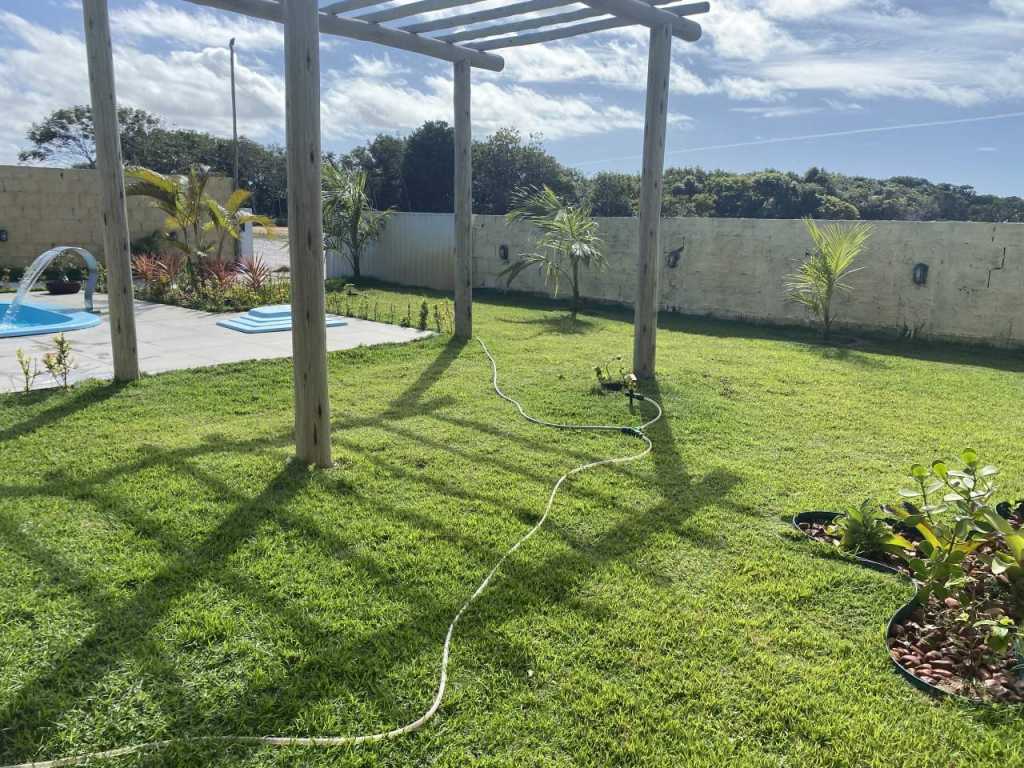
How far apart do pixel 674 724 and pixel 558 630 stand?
58 centimetres

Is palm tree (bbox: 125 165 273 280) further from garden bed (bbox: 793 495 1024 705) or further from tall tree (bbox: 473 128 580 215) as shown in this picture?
tall tree (bbox: 473 128 580 215)

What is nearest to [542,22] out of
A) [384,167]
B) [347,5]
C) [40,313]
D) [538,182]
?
[347,5]

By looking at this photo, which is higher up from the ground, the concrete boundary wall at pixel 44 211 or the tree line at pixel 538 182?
the tree line at pixel 538 182

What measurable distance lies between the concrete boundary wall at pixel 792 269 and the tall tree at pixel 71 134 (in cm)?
3643

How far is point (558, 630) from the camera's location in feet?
8.52

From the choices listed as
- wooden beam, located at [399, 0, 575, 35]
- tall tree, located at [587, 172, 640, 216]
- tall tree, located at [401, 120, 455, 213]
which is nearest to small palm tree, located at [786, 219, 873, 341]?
wooden beam, located at [399, 0, 575, 35]

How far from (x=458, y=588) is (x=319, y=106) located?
279cm

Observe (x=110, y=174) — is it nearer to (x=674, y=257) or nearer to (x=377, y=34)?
(x=377, y=34)

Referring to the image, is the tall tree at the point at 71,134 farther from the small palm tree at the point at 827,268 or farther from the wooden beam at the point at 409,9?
the small palm tree at the point at 827,268

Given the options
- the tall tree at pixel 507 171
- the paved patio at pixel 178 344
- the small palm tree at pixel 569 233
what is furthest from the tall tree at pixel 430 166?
the paved patio at pixel 178 344

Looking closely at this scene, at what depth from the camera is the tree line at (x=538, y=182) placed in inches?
1147

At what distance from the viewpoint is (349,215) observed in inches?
639

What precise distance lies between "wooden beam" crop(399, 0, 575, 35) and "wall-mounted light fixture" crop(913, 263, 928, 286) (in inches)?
254

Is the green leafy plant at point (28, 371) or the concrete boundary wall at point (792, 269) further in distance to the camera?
the concrete boundary wall at point (792, 269)
